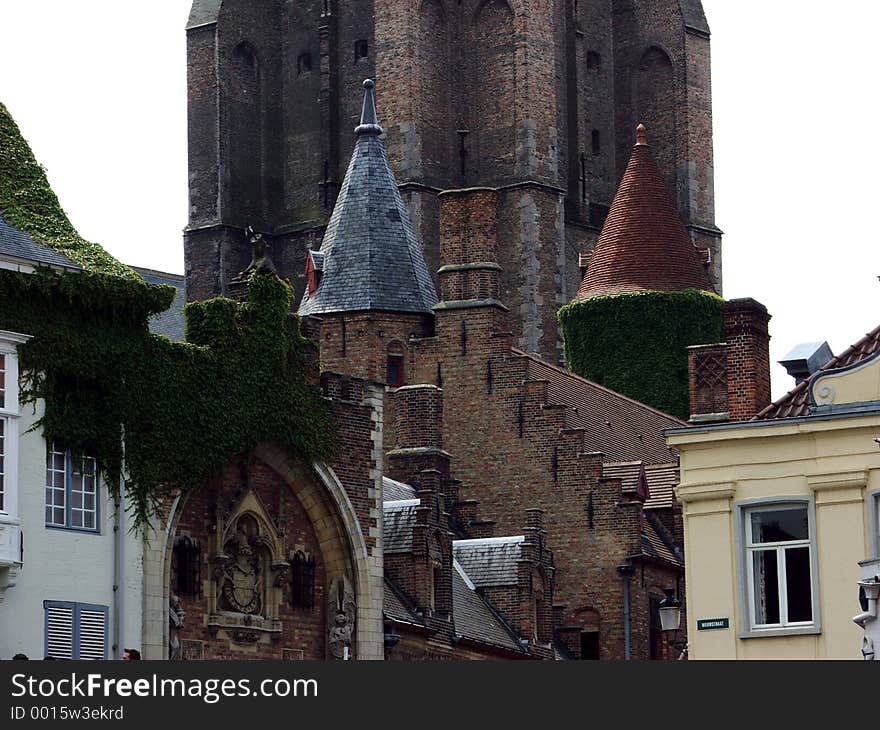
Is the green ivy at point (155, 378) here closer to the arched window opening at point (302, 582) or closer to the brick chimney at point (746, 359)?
the arched window opening at point (302, 582)

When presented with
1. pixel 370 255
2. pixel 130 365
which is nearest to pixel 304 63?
pixel 370 255

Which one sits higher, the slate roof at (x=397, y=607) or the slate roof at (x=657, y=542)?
the slate roof at (x=657, y=542)

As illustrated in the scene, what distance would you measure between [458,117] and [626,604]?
33.3 m

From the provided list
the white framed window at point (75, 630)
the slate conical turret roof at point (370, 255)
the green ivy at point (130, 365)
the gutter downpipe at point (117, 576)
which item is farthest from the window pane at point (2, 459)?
the slate conical turret roof at point (370, 255)

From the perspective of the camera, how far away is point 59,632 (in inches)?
1591

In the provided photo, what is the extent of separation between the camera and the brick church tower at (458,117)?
87.9 metres

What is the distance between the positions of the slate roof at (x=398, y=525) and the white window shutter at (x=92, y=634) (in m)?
11.4

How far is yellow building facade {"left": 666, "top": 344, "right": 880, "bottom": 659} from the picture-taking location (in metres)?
37.3

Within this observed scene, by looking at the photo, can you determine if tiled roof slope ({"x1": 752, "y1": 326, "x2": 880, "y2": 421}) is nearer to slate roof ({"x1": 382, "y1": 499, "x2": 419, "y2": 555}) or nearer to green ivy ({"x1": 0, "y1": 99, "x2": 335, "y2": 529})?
green ivy ({"x1": 0, "y1": 99, "x2": 335, "y2": 529})

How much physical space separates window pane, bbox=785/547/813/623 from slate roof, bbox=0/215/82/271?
1116 cm

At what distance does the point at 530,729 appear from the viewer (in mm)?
24156

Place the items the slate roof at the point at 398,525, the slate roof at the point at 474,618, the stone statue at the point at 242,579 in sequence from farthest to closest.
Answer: the slate roof at the point at 474,618 → the slate roof at the point at 398,525 → the stone statue at the point at 242,579

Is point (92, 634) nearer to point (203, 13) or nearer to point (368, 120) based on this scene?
point (368, 120)

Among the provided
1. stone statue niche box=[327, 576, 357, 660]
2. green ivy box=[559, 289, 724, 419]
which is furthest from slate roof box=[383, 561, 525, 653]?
green ivy box=[559, 289, 724, 419]
